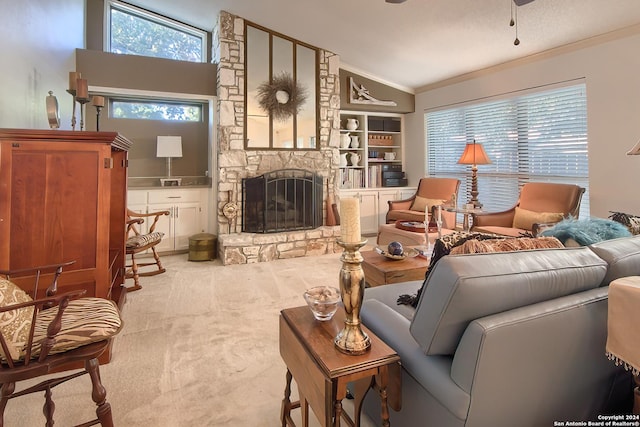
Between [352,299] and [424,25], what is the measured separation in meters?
3.83

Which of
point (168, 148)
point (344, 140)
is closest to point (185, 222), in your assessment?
point (168, 148)

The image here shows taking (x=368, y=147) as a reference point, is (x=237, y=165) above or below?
below

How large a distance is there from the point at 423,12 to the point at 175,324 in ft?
12.5

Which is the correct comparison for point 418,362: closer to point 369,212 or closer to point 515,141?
point 515,141

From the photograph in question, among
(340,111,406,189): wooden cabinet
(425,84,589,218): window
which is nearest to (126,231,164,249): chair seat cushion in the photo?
(340,111,406,189): wooden cabinet

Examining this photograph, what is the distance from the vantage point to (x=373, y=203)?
20.0 feet

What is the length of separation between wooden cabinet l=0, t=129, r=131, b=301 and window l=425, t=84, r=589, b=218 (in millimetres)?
4575

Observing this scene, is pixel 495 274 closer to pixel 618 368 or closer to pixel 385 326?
pixel 385 326

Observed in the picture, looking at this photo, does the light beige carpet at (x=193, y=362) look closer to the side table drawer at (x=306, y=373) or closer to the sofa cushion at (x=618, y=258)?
the side table drawer at (x=306, y=373)

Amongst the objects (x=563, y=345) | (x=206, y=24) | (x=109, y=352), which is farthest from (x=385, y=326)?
(x=206, y=24)

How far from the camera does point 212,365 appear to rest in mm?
2146

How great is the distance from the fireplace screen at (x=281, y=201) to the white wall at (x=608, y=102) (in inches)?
123

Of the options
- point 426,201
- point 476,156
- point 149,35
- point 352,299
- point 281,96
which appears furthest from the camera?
point 426,201

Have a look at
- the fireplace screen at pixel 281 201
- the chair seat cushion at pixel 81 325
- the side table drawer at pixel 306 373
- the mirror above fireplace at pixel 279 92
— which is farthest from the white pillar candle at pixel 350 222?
the mirror above fireplace at pixel 279 92
